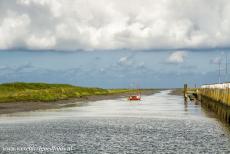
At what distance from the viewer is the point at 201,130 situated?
172 ft

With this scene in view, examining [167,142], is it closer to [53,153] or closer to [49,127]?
[53,153]

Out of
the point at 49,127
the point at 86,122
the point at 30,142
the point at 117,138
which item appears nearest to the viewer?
the point at 30,142

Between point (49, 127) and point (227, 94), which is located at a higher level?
point (227, 94)

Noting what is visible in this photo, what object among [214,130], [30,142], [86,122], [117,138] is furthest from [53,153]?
[86,122]

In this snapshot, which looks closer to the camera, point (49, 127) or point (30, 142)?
point (30, 142)

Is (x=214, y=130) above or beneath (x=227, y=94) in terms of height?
beneath

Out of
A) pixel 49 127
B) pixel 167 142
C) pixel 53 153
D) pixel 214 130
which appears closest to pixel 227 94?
pixel 214 130

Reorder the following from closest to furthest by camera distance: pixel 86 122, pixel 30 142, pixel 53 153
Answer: pixel 53 153 < pixel 30 142 < pixel 86 122

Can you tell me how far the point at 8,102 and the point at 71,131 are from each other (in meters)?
52.4

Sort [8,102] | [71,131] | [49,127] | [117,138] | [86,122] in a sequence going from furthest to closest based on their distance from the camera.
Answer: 1. [8,102]
2. [86,122]
3. [49,127]
4. [71,131]
5. [117,138]

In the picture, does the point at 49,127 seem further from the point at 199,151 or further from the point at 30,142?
the point at 199,151

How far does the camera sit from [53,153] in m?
36.5

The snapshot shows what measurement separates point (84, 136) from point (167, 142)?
28.5ft

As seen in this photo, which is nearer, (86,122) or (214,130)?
(214,130)
